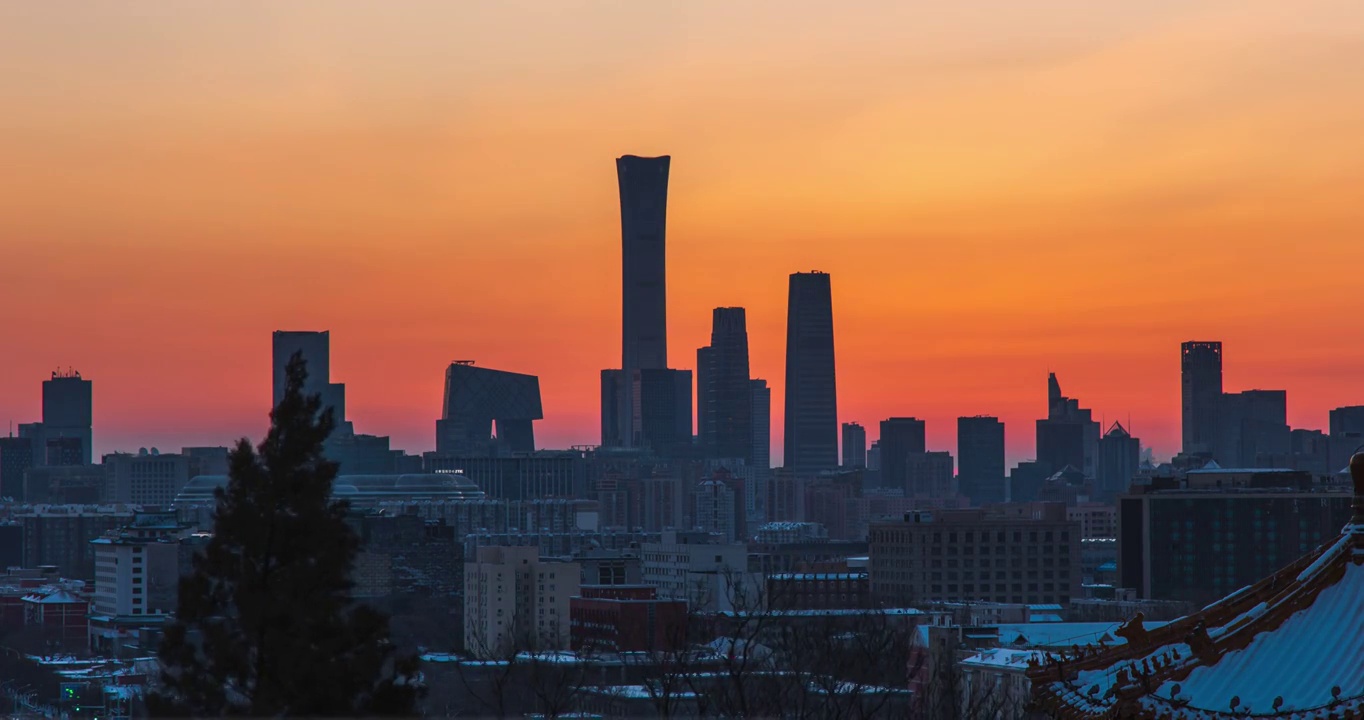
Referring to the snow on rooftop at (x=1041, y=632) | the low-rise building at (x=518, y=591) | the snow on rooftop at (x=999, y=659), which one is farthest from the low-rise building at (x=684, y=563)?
the snow on rooftop at (x=999, y=659)

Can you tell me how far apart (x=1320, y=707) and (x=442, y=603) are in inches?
4261

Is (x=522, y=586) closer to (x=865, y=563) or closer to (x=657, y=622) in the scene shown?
(x=657, y=622)

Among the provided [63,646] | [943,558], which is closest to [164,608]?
[63,646]

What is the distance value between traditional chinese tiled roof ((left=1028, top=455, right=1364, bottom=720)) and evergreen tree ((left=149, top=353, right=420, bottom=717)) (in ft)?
17.7

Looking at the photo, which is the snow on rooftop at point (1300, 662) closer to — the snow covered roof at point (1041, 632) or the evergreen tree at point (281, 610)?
the evergreen tree at point (281, 610)

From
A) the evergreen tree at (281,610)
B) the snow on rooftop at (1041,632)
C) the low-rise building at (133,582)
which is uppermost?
the evergreen tree at (281,610)

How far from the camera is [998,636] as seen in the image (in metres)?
62.4

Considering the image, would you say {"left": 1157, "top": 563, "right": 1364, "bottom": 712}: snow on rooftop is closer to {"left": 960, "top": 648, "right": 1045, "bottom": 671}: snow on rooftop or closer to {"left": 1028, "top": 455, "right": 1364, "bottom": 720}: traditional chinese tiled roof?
{"left": 1028, "top": 455, "right": 1364, "bottom": 720}: traditional chinese tiled roof

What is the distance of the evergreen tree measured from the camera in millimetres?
13234

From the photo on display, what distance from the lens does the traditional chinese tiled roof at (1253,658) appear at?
8.60 m

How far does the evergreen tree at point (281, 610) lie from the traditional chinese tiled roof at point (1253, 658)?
5.41 meters

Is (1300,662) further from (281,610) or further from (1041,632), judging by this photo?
(1041,632)

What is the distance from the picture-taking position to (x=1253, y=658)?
8.90 m

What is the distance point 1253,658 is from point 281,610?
265 inches
